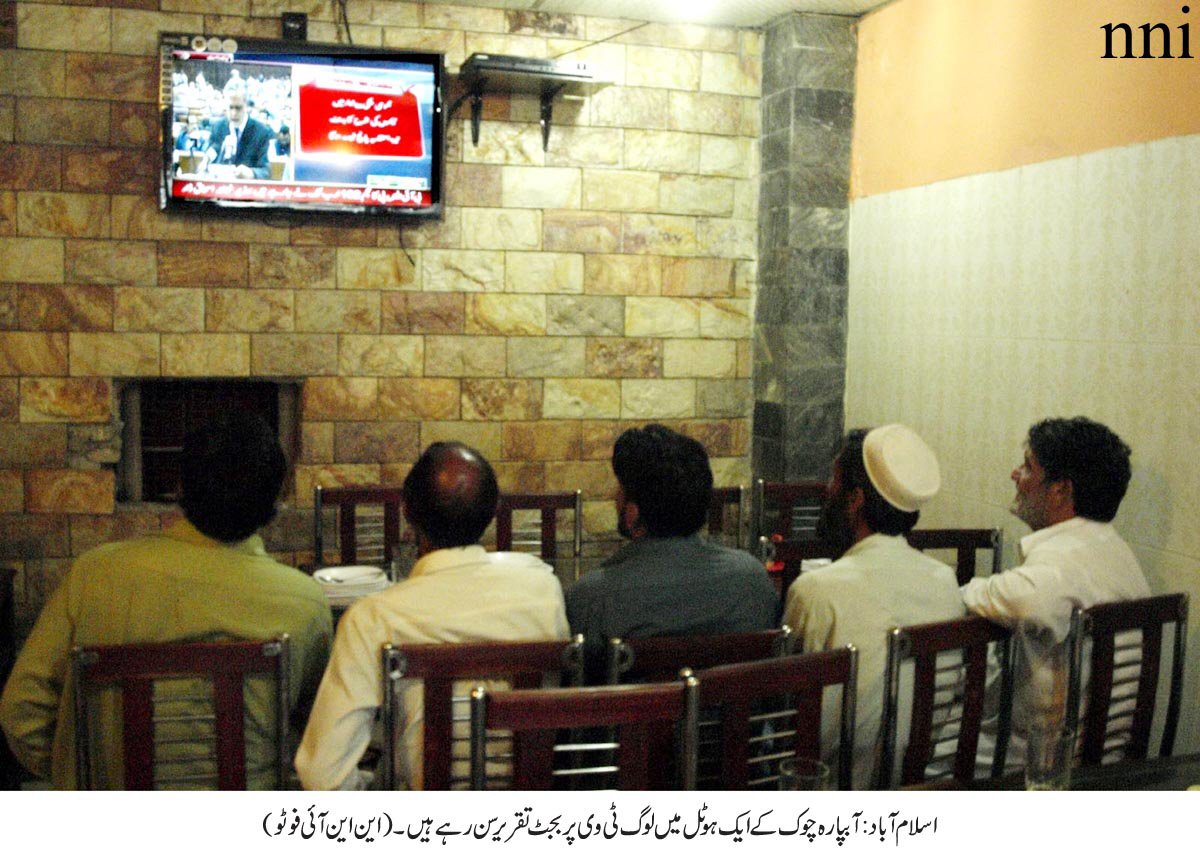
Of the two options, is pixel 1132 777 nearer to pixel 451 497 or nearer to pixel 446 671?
pixel 446 671

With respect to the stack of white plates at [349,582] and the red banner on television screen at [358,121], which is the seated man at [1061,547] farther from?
the red banner on television screen at [358,121]

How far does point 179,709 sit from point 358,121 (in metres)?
3.07

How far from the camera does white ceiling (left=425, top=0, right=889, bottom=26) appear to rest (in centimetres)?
474

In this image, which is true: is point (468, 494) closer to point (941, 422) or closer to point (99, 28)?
point (941, 422)

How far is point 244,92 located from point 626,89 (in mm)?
1588

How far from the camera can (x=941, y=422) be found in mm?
4297

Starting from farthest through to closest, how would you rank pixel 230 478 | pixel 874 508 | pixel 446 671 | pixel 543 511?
pixel 543 511 → pixel 874 508 → pixel 230 478 → pixel 446 671

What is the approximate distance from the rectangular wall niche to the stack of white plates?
6.43 ft

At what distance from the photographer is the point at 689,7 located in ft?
15.9

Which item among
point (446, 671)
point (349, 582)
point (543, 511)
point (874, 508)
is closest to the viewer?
point (446, 671)

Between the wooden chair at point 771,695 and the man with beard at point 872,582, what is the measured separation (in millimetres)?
209

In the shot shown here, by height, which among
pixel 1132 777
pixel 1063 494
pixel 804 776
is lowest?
pixel 1132 777

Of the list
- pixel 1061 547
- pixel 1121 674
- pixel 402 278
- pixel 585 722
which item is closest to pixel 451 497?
pixel 585 722
